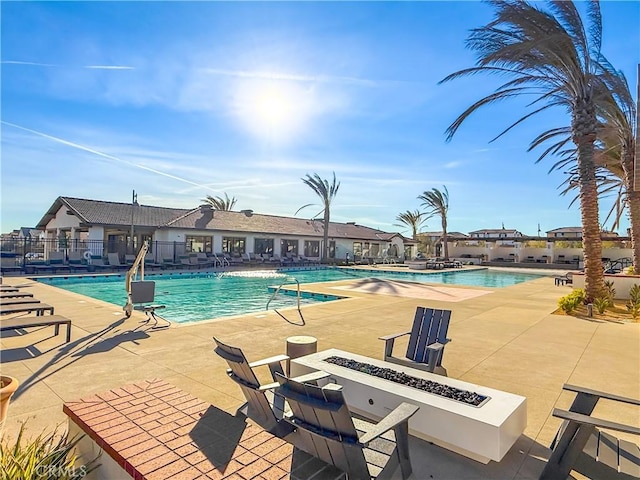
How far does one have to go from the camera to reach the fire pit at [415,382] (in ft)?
10.3

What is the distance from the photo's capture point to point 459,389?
10.9 ft

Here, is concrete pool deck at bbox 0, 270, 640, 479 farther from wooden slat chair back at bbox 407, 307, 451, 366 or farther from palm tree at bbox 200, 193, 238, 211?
palm tree at bbox 200, 193, 238, 211

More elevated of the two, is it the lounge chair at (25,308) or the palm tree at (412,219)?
the palm tree at (412,219)

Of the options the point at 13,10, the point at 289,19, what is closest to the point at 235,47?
the point at 289,19

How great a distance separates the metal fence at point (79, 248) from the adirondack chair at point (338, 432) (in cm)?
2510

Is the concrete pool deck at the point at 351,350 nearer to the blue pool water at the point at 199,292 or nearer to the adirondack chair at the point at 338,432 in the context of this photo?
the adirondack chair at the point at 338,432

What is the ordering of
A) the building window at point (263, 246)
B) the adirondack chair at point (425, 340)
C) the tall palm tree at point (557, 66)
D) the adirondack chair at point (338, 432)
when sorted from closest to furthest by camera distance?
the adirondack chair at point (338, 432), the adirondack chair at point (425, 340), the tall palm tree at point (557, 66), the building window at point (263, 246)

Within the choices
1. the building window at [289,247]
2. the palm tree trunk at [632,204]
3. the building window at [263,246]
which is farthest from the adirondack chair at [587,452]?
the building window at [289,247]

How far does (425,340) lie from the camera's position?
4.82 m

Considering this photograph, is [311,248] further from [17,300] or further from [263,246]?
[17,300]

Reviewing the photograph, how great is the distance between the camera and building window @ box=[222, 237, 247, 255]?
103ft

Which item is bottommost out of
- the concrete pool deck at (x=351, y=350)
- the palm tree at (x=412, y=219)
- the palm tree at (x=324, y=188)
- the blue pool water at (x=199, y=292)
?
the blue pool water at (x=199, y=292)

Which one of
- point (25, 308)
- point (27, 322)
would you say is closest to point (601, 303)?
point (27, 322)

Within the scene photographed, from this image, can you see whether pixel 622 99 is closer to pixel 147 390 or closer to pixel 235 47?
pixel 235 47
